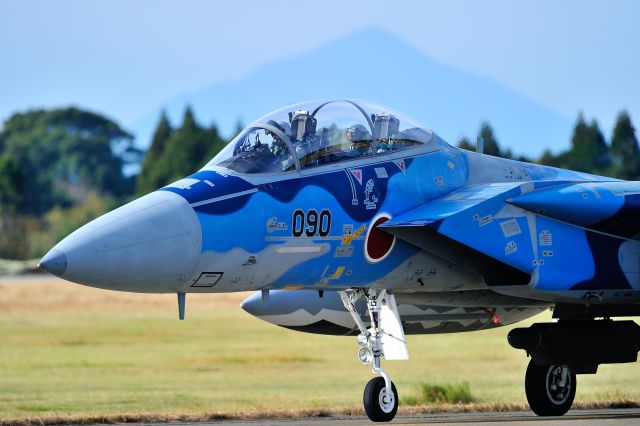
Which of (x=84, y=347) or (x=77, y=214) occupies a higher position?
(x=77, y=214)

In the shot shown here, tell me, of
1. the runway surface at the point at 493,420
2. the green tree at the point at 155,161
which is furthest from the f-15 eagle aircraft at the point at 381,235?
the green tree at the point at 155,161

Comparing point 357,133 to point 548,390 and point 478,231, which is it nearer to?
point 478,231

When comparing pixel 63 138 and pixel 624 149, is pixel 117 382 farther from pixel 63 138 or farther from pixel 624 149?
pixel 63 138

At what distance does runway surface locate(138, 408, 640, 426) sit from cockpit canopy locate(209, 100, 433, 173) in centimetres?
301

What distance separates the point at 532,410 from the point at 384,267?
383 cm

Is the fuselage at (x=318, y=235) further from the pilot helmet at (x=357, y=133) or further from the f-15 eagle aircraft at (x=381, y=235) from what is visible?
the pilot helmet at (x=357, y=133)

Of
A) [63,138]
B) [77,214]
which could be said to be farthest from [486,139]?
[63,138]

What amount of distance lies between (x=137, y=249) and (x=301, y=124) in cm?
249

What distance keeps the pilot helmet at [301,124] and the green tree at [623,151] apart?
54.1 feet

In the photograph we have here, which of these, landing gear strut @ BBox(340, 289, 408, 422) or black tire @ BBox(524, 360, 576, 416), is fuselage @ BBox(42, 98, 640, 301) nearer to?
landing gear strut @ BBox(340, 289, 408, 422)

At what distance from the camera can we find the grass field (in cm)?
1903

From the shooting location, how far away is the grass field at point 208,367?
19031 mm

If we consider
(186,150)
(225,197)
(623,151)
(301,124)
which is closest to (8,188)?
(186,150)

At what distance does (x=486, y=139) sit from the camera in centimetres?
2000
